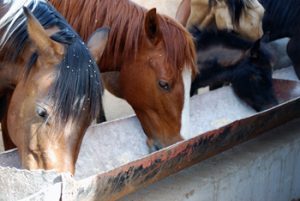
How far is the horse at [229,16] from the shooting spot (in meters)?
3.08

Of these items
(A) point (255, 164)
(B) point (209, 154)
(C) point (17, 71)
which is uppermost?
(C) point (17, 71)

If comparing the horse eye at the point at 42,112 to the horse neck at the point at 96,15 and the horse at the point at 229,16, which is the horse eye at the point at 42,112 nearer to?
the horse neck at the point at 96,15

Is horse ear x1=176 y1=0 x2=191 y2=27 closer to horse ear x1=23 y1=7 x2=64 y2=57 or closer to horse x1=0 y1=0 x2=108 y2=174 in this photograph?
horse x1=0 y1=0 x2=108 y2=174

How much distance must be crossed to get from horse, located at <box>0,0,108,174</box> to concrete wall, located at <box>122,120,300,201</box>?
1.45 ft

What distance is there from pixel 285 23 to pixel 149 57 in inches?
64.0

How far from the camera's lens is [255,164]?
2.55 m

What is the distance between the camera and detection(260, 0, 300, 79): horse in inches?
143

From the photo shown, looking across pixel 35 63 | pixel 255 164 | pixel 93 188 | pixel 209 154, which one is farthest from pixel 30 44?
pixel 255 164

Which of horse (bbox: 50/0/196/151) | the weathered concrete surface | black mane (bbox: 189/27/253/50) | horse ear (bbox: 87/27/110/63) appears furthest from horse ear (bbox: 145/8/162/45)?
the weathered concrete surface

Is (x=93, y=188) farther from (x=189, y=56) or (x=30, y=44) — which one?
(x=189, y=56)

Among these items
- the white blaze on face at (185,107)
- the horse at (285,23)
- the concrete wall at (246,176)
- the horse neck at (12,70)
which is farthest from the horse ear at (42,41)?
the horse at (285,23)

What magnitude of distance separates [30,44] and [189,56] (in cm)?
82

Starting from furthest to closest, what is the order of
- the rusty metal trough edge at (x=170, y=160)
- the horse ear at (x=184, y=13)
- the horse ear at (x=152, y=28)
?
the horse ear at (x=184, y=13) → the horse ear at (x=152, y=28) → the rusty metal trough edge at (x=170, y=160)

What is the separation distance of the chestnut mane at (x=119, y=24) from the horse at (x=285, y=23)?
4.54 feet
